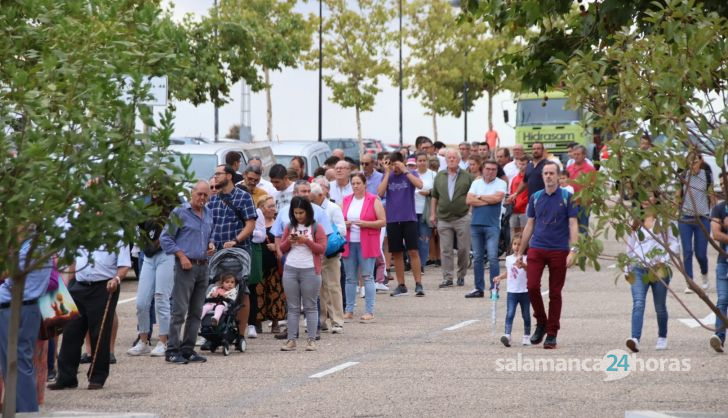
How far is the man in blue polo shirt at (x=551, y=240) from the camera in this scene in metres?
13.7

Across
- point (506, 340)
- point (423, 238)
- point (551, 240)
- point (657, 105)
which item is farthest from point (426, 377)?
point (423, 238)

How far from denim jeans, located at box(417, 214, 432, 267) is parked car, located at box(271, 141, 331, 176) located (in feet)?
9.40

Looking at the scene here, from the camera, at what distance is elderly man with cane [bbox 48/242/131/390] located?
11.6 m

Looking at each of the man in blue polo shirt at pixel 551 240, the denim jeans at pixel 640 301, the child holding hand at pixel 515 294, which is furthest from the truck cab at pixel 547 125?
the denim jeans at pixel 640 301

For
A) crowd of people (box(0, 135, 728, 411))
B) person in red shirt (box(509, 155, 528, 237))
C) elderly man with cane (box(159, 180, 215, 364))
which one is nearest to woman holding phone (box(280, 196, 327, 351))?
crowd of people (box(0, 135, 728, 411))

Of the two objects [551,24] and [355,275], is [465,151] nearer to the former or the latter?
[355,275]

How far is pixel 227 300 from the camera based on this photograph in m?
13.9

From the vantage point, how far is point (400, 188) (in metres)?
19.8

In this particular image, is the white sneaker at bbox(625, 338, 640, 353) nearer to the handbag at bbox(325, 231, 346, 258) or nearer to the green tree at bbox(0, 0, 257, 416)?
the handbag at bbox(325, 231, 346, 258)

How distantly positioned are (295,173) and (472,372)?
19.4 feet

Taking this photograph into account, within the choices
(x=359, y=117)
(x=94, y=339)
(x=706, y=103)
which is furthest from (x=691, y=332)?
(x=359, y=117)

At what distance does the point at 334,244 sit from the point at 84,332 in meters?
3.93

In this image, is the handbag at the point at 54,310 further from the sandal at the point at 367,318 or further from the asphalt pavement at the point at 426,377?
the sandal at the point at 367,318

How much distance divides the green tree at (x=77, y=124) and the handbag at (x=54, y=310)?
1962mm
